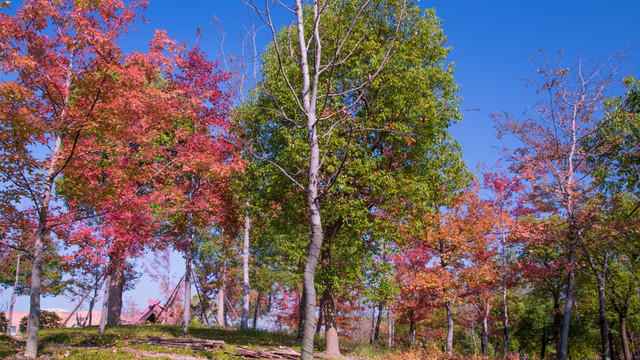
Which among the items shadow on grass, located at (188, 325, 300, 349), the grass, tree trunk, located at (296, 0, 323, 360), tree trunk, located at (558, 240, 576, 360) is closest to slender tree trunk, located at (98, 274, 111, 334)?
the grass

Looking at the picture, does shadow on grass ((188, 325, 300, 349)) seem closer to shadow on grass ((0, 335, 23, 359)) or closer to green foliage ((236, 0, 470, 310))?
green foliage ((236, 0, 470, 310))

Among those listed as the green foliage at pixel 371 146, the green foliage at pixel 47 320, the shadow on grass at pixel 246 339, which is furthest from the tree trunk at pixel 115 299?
the green foliage at pixel 371 146

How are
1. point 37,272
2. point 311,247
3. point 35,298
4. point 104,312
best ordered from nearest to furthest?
1. point 311,247
2. point 35,298
3. point 37,272
4. point 104,312

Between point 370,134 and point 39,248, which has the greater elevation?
point 370,134

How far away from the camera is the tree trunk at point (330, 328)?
1335cm

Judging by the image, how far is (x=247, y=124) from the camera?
15.9 m

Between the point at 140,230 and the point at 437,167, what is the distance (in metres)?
11.8

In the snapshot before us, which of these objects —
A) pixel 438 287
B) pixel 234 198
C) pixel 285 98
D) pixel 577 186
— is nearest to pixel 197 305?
pixel 234 198

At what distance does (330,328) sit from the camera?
13672mm

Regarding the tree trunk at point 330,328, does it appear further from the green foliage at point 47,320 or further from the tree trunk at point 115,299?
the green foliage at point 47,320

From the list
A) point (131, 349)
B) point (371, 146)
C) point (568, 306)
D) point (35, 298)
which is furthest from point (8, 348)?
point (568, 306)

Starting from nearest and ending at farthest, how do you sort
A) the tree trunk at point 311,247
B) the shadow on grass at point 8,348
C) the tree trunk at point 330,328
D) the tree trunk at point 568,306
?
the tree trunk at point 311,247 → the shadow on grass at point 8,348 → the tree trunk at point 330,328 → the tree trunk at point 568,306

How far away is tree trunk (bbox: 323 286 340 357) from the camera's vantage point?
13.4 m

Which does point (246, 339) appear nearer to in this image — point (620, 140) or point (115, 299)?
point (115, 299)
